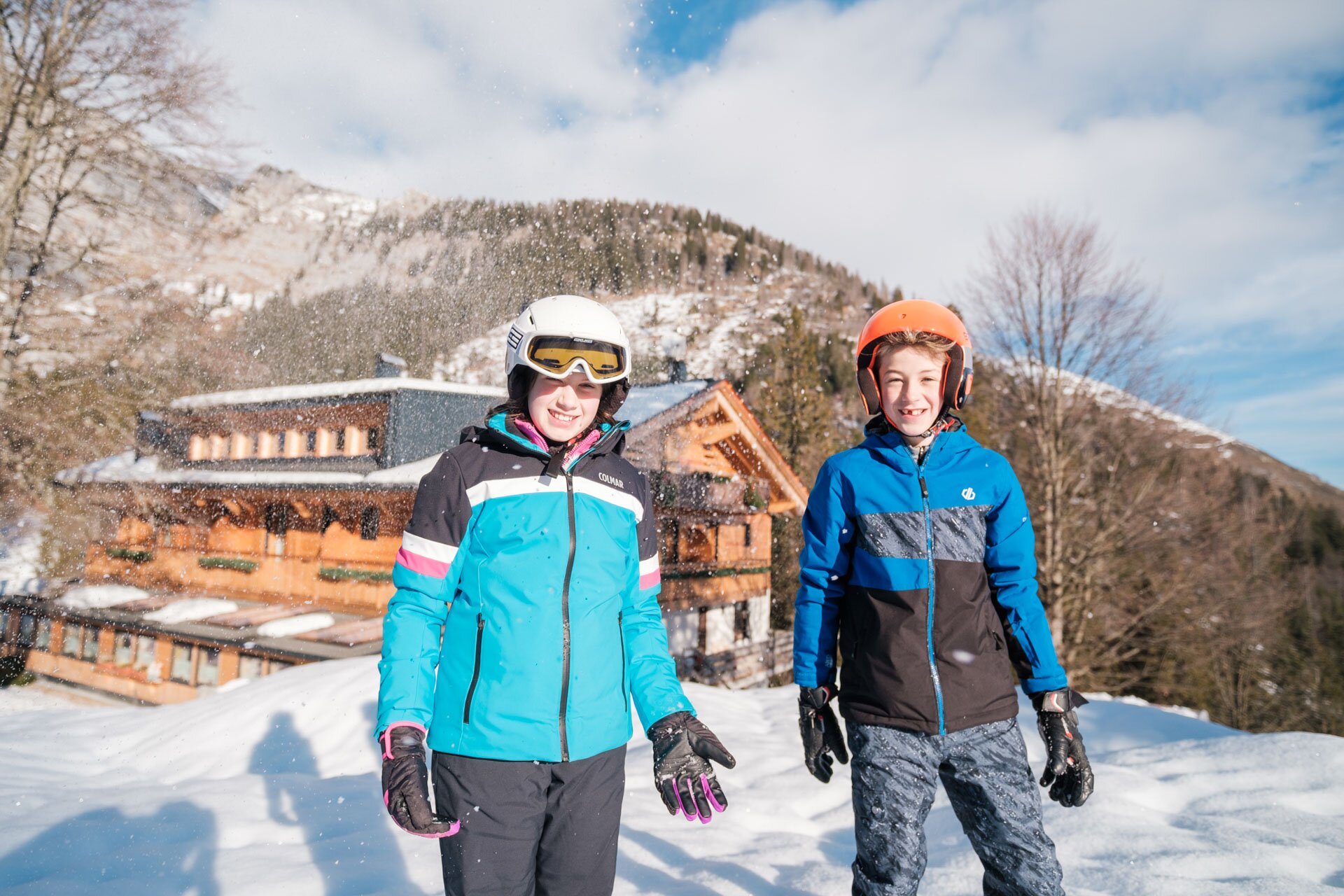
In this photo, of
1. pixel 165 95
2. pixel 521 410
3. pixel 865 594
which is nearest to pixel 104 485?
pixel 165 95

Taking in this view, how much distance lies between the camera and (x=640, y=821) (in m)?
3.90

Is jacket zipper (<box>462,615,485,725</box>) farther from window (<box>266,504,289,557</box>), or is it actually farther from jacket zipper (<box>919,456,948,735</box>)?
window (<box>266,504,289,557</box>)

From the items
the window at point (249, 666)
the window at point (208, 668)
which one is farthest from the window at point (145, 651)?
the window at point (249, 666)

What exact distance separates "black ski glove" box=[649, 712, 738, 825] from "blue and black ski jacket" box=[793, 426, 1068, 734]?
1.33ft

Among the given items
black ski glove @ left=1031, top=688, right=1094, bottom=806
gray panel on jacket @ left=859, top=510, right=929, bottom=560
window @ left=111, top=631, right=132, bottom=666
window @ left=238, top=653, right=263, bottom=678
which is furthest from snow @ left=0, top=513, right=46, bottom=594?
black ski glove @ left=1031, top=688, right=1094, bottom=806

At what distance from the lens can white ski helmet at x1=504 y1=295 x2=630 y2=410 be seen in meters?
1.98

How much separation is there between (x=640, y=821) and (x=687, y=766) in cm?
275

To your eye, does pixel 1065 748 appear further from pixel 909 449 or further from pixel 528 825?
pixel 528 825

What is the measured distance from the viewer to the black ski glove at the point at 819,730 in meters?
2.11

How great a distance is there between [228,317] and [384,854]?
1355 cm

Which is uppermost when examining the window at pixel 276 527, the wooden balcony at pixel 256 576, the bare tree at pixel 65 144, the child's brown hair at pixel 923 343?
the bare tree at pixel 65 144

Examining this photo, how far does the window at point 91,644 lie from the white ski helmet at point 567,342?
55.8 ft

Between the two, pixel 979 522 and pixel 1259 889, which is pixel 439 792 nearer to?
pixel 979 522

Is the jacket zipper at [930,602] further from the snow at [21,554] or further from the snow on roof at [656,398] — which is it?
the snow at [21,554]
